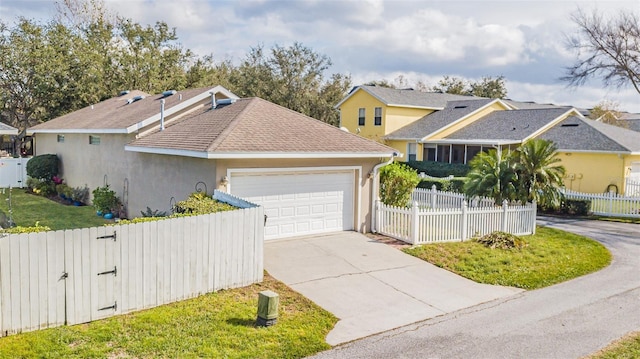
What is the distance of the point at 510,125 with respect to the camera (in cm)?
3103

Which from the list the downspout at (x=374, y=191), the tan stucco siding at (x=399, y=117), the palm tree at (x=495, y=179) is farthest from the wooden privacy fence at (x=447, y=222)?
the tan stucco siding at (x=399, y=117)

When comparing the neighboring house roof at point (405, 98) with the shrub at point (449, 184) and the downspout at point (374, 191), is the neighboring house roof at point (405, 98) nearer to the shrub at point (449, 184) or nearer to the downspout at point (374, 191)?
the shrub at point (449, 184)

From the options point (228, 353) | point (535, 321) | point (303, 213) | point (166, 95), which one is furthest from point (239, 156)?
point (166, 95)

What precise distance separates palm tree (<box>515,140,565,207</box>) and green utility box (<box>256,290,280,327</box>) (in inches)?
406

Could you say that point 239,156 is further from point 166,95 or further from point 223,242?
point 166,95

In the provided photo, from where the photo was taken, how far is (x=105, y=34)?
36312 millimetres

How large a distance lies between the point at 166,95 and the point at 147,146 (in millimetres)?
7700

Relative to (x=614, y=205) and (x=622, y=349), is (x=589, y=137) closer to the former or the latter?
(x=614, y=205)

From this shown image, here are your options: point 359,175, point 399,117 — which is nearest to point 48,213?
point 359,175

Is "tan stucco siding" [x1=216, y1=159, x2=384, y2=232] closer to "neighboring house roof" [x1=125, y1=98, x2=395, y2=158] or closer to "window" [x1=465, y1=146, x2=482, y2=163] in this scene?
"neighboring house roof" [x1=125, y1=98, x2=395, y2=158]

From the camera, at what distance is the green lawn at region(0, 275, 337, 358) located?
22.0 ft

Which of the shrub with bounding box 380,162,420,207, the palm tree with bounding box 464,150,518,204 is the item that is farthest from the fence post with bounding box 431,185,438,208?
the shrub with bounding box 380,162,420,207

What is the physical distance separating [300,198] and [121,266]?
6415 millimetres

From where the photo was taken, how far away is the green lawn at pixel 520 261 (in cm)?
1131
